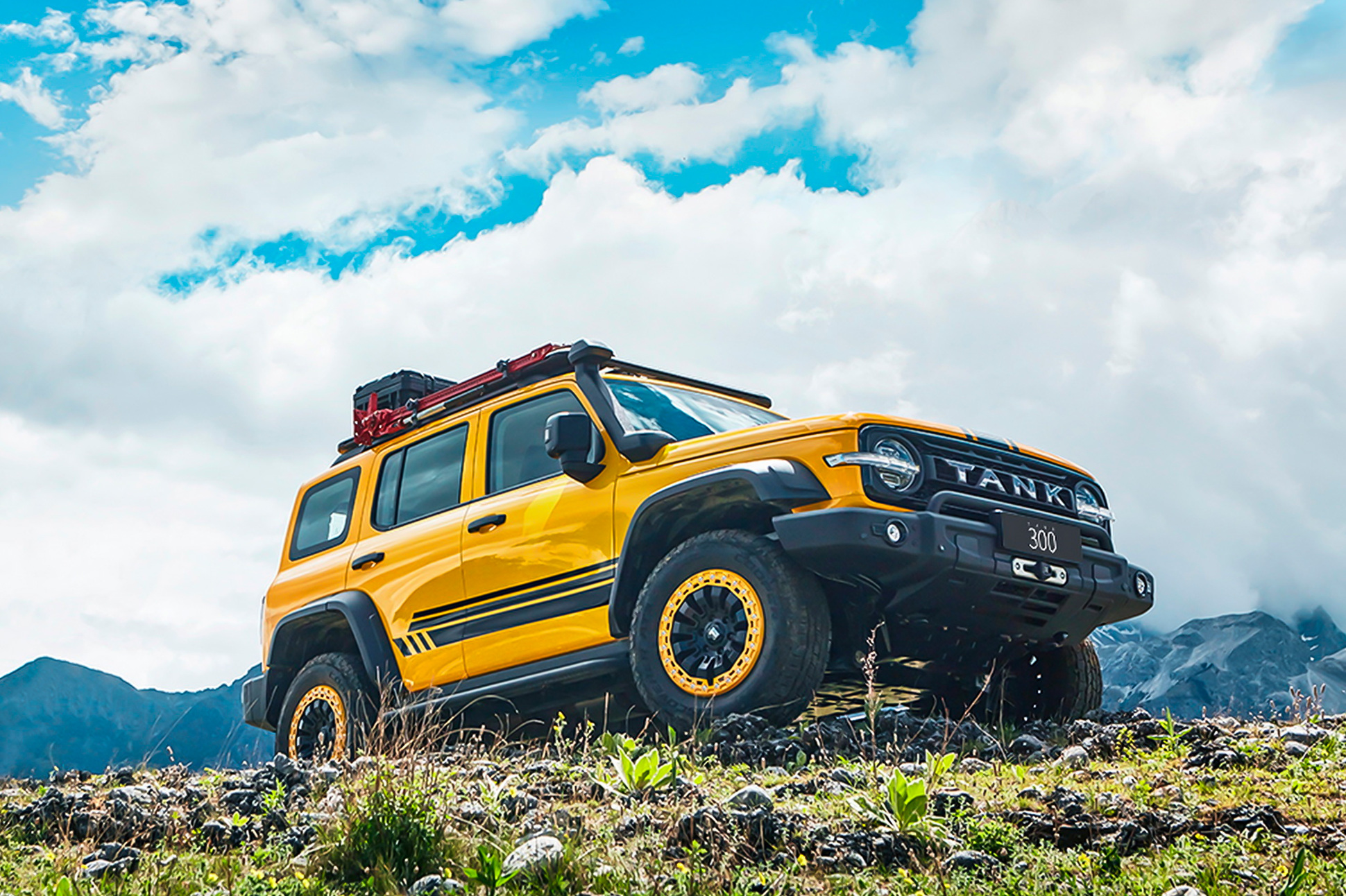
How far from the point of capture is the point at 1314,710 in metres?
5.57

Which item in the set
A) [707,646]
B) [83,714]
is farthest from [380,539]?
[83,714]

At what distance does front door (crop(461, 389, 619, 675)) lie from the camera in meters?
6.32

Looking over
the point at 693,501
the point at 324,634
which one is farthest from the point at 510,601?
the point at 324,634

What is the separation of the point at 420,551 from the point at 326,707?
4.60ft

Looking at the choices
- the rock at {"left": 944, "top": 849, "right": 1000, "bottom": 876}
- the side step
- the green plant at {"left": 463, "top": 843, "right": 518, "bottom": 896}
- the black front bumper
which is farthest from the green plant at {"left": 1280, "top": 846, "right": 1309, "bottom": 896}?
the side step

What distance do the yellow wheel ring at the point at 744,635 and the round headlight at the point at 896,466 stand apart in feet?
2.74

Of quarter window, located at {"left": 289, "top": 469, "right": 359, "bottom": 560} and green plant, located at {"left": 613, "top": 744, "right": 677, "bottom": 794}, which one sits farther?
quarter window, located at {"left": 289, "top": 469, "right": 359, "bottom": 560}

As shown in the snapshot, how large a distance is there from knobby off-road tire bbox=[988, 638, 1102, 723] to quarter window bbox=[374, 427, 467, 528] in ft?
11.5

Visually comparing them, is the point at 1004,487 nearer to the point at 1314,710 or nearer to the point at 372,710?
the point at 1314,710

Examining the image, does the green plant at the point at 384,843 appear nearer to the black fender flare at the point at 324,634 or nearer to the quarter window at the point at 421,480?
the black fender flare at the point at 324,634

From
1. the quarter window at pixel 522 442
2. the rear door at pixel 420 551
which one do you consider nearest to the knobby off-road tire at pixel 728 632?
the quarter window at pixel 522 442

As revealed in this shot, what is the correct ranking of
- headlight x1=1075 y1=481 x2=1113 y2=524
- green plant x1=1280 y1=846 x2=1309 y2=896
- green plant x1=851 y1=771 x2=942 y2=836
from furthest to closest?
headlight x1=1075 y1=481 x2=1113 y2=524
green plant x1=851 y1=771 x2=942 y2=836
green plant x1=1280 y1=846 x2=1309 y2=896

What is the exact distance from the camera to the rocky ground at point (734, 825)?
10.0 feet

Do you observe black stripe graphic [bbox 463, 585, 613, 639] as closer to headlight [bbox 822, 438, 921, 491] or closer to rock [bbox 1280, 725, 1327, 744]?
headlight [bbox 822, 438, 921, 491]
